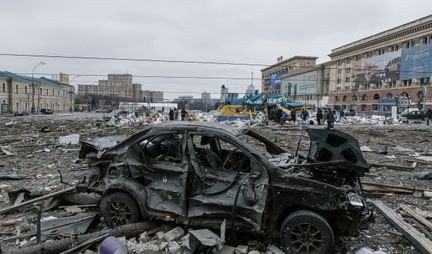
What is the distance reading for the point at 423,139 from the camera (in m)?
20.2

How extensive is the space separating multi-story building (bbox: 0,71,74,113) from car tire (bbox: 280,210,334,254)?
72.4 m

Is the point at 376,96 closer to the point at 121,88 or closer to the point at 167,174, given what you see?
the point at 121,88

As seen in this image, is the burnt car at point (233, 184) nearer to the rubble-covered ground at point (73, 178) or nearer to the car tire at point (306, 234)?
the car tire at point (306, 234)

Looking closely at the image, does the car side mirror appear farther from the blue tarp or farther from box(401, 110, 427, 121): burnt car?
box(401, 110, 427, 121): burnt car


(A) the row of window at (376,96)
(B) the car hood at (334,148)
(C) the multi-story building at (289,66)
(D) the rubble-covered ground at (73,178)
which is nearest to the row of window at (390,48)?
(A) the row of window at (376,96)

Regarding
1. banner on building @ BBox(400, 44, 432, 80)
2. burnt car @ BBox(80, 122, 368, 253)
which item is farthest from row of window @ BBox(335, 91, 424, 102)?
burnt car @ BBox(80, 122, 368, 253)

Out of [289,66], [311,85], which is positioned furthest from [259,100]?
[289,66]

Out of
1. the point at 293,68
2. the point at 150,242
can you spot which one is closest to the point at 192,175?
the point at 150,242

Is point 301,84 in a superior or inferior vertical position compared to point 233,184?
superior

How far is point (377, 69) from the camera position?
76.8 metres

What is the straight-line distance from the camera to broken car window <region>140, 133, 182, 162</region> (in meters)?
5.41

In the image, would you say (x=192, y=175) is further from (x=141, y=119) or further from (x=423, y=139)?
(x=141, y=119)

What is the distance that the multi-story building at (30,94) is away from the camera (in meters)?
75.5

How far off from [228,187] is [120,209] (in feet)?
5.65
